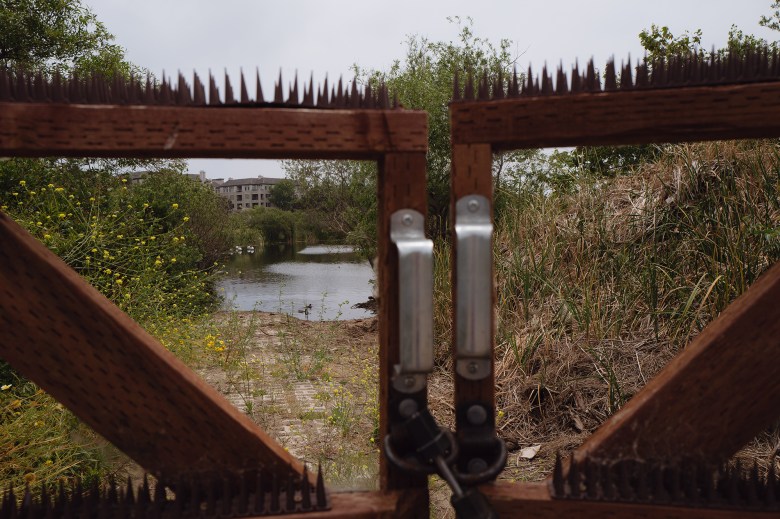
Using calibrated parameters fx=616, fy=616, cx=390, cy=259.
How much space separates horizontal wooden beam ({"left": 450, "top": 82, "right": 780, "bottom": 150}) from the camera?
3.71 feet

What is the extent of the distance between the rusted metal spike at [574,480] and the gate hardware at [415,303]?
1.26 ft

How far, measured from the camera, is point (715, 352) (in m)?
1.21

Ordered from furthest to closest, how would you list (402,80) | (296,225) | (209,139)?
(296,225) → (402,80) → (209,139)

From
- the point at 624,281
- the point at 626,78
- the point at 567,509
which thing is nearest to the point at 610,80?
the point at 626,78

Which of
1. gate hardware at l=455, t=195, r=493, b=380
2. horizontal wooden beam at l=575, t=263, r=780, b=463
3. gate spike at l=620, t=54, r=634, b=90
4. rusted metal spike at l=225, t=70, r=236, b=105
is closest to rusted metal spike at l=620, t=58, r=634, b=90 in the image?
gate spike at l=620, t=54, r=634, b=90

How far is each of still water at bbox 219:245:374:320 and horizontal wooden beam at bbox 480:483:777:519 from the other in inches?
271

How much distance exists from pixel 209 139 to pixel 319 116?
8.0 inches

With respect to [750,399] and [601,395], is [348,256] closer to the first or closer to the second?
[601,395]

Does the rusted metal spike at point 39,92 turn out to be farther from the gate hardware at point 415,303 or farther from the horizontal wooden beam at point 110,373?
the gate hardware at point 415,303

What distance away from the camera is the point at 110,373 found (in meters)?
1.18

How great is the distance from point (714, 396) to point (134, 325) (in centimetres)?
115

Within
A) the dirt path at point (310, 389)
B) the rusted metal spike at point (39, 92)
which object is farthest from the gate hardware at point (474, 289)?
the dirt path at point (310, 389)

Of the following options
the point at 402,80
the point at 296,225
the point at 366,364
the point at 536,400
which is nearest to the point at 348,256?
the point at 296,225

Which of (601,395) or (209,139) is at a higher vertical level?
(209,139)
